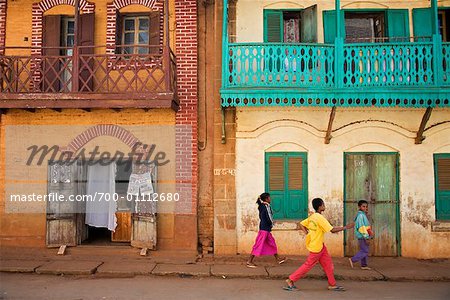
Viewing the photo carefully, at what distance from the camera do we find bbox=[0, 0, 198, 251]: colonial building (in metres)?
9.52

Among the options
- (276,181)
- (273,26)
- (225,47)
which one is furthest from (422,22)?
(276,181)

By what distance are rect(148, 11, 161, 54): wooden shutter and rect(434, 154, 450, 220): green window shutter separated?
7.35m

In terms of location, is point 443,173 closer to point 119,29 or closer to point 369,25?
point 369,25

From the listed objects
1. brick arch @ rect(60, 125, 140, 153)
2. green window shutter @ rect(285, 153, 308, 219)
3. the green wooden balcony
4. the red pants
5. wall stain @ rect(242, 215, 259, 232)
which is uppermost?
the green wooden balcony

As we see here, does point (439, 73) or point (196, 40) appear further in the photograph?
point (196, 40)

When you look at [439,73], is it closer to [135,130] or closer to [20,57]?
[135,130]

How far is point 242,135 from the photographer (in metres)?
9.59

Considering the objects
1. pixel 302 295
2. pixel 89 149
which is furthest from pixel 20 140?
pixel 302 295

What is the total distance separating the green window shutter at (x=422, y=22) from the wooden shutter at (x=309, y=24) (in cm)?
247

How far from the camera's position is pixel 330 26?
9.61m

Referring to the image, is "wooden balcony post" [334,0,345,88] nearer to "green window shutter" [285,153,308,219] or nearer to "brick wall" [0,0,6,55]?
"green window shutter" [285,153,308,219]

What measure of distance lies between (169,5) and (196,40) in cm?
113

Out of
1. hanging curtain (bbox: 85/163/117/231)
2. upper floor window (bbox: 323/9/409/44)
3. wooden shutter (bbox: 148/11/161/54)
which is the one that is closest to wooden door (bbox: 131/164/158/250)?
hanging curtain (bbox: 85/163/117/231)

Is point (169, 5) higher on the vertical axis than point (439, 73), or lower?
higher
